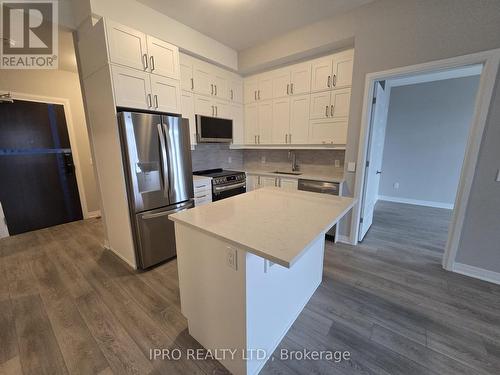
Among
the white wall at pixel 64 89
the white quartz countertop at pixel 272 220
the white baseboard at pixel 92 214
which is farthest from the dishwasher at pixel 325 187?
the white baseboard at pixel 92 214

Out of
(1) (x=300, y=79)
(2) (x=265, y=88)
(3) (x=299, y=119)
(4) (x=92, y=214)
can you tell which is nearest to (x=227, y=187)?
(3) (x=299, y=119)

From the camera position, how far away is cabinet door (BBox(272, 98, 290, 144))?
11.3ft

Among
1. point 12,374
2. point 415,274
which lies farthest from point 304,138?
point 12,374

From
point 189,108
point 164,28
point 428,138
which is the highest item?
point 164,28

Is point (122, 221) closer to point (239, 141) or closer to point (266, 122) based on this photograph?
point (239, 141)

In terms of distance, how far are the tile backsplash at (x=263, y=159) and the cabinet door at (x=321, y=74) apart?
1032 mm

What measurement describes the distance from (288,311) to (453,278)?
6.51 ft

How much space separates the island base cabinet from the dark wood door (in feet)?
12.2

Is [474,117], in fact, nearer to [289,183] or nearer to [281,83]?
[289,183]

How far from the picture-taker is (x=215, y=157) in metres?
3.96

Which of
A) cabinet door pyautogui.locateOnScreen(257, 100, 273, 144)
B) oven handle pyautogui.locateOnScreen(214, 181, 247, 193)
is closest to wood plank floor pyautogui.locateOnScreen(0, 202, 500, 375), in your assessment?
oven handle pyautogui.locateOnScreen(214, 181, 247, 193)

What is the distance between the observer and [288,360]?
4.52ft

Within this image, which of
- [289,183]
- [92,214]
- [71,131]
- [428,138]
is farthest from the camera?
[428,138]

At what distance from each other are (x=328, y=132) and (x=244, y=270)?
2672 millimetres
